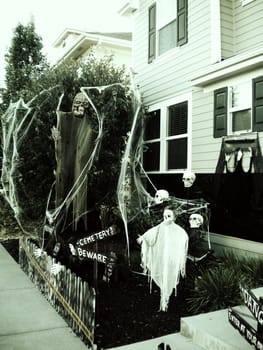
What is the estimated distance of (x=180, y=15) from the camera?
8.92m

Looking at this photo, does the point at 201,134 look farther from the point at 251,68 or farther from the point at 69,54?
the point at 69,54

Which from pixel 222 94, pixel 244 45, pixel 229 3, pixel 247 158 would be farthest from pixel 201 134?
pixel 229 3

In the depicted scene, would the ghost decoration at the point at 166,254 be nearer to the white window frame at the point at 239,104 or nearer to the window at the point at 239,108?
the window at the point at 239,108

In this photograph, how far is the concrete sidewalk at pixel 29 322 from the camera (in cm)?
380

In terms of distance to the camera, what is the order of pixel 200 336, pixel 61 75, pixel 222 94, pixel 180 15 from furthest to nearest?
1. pixel 61 75
2. pixel 180 15
3. pixel 222 94
4. pixel 200 336

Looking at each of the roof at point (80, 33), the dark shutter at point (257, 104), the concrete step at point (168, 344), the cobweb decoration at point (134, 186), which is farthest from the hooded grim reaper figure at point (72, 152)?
the roof at point (80, 33)

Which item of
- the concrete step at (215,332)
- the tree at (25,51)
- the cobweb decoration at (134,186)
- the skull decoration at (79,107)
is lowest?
the concrete step at (215,332)

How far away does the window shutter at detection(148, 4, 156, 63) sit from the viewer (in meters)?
9.93

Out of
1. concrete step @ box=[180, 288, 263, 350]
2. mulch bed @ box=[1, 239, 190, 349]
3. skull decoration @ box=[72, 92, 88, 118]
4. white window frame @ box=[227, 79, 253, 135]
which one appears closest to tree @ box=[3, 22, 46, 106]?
skull decoration @ box=[72, 92, 88, 118]

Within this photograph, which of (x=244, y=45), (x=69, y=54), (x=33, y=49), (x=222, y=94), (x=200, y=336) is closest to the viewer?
(x=200, y=336)

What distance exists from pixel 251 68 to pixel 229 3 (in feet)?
8.18

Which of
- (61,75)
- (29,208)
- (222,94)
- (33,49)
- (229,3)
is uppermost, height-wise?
(33,49)

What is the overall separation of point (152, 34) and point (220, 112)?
12.7ft

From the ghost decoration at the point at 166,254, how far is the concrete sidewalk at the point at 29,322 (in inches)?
52.6
